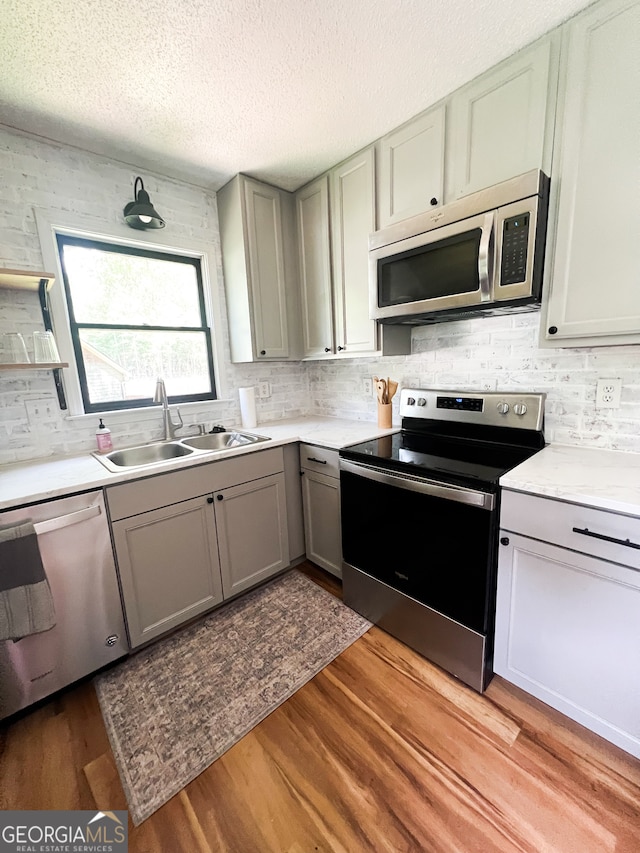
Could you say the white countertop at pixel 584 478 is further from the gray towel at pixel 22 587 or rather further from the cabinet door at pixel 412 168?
the gray towel at pixel 22 587

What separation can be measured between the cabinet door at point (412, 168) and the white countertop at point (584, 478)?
1287mm

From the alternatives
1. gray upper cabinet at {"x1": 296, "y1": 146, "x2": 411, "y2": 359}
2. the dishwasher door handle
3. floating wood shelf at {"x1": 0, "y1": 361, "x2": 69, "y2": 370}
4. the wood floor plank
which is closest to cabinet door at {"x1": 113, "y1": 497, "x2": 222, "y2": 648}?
the dishwasher door handle

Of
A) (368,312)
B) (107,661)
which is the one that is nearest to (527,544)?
(368,312)

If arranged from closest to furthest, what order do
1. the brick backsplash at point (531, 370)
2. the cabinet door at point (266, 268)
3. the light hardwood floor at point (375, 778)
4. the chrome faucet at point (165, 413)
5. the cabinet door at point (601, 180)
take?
the light hardwood floor at point (375, 778) < the cabinet door at point (601, 180) < the brick backsplash at point (531, 370) < the chrome faucet at point (165, 413) < the cabinet door at point (266, 268)

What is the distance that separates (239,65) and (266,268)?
1044 millimetres

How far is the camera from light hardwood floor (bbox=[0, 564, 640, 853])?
3.49ft

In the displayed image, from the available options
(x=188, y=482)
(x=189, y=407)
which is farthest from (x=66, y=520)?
(x=189, y=407)

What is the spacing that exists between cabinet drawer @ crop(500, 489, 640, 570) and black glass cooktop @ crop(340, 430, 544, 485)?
0.14 metres

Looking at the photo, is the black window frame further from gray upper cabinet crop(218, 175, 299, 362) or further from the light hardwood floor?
the light hardwood floor

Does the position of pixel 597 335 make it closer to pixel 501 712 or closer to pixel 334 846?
pixel 501 712

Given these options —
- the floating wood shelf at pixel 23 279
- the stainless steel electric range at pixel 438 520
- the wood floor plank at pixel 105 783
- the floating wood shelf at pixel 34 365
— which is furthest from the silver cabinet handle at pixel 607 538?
the floating wood shelf at pixel 23 279

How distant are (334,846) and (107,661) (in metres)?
1.20

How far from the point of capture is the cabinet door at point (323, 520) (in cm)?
211

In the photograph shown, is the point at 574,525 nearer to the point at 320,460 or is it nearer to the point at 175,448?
the point at 320,460
